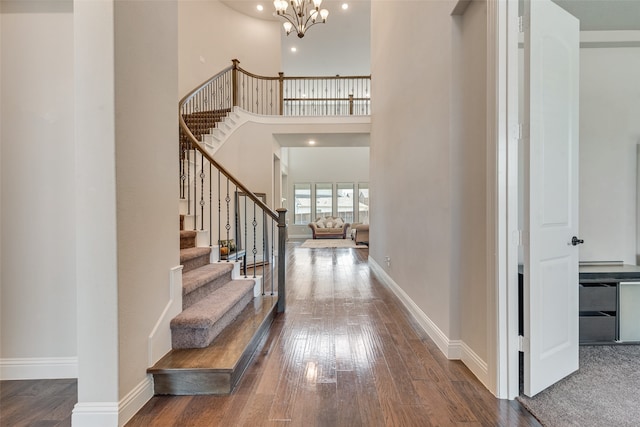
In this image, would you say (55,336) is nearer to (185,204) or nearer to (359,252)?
(185,204)

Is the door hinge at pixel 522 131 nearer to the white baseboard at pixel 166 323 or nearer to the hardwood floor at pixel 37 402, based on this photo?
the white baseboard at pixel 166 323

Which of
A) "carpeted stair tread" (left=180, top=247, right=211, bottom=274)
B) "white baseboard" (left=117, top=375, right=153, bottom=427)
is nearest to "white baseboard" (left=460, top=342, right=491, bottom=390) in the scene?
"white baseboard" (left=117, top=375, right=153, bottom=427)

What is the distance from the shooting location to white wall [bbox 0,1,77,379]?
1.97 m

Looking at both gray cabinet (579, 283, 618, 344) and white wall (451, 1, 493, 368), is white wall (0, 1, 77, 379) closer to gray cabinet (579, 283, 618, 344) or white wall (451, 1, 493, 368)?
white wall (451, 1, 493, 368)

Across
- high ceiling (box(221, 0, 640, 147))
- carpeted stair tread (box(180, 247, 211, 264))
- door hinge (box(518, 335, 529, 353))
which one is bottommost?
door hinge (box(518, 335, 529, 353))

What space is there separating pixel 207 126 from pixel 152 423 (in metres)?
5.66

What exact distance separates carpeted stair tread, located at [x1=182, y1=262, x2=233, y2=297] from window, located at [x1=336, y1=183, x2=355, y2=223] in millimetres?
10573

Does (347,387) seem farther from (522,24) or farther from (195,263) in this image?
(522,24)

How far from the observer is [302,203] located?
1352 cm

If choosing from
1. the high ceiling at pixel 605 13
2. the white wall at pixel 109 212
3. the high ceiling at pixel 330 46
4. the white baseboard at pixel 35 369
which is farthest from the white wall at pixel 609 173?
the high ceiling at pixel 330 46

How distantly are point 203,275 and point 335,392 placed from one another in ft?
4.88

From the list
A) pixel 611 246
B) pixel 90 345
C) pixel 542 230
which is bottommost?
pixel 90 345

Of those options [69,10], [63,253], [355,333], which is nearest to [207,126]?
[69,10]

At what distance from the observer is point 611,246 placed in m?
2.87
